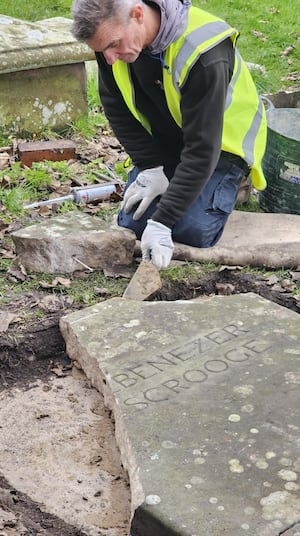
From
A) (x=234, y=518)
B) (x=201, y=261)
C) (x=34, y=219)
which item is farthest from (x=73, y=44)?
(x=234, y=518)

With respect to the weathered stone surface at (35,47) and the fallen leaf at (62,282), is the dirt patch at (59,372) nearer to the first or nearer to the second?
the fallen leaf at (62,282)

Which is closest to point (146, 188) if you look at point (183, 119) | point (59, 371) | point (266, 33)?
point (183, 119)

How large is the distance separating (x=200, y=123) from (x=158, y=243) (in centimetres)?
67

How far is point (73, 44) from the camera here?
6.11 metres

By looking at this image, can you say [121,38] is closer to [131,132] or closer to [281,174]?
[131,132]

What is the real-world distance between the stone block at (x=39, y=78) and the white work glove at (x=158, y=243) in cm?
244

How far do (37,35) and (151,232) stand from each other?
2933 millimetres

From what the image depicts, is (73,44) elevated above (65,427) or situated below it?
above

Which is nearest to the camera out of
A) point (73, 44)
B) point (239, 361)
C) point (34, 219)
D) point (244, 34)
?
point (239, 361)

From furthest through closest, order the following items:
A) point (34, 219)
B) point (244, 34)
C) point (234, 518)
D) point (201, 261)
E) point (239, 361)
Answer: point (244, 34)
point (34, 219)
point (201, 261)
point (239, 361)
point (234, 518)

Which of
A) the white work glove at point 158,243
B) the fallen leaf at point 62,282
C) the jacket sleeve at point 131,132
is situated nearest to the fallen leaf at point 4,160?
the jacket sleeve at point 131,132

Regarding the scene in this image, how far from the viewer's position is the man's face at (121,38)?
11.1ft

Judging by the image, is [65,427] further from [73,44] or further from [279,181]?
[73,44]

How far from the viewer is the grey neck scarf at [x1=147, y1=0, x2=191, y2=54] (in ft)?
11.9
